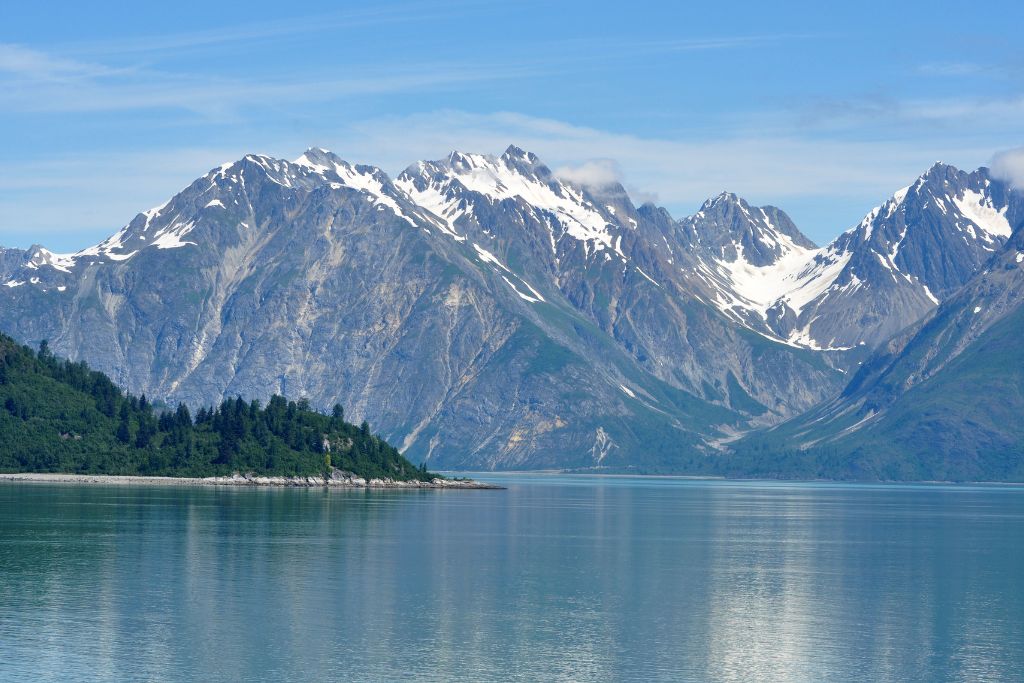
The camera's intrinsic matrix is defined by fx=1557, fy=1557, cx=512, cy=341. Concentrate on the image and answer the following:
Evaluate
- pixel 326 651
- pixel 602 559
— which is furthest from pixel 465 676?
pixel 602 559

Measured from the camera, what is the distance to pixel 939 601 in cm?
13438

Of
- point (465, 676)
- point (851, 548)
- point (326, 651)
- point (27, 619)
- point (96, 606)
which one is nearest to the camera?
point (465, 676)

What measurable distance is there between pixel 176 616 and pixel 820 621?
159 ft

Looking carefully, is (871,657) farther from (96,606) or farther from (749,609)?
(96,606)

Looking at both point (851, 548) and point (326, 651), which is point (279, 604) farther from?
point (851, 548)

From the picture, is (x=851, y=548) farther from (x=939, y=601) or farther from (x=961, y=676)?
(x=961, y=676)

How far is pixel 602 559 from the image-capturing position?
6658 inches

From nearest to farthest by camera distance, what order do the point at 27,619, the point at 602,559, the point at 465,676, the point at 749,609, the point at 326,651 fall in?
the point at 465,676, the point at 326,651, the point at 27,619, the point at 749,609, the point at 602,559

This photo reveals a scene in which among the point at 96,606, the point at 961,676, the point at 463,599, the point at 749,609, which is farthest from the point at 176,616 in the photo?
the point at 961,676

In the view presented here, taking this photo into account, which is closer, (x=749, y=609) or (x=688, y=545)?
(x=749, y=609)

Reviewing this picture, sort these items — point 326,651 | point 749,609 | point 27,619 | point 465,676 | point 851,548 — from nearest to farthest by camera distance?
1. point 465,676
2. point 326,651
3. point 27,619
4. point 749,609
5. point 851,548

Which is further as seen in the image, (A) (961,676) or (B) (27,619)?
(B) (27,619)

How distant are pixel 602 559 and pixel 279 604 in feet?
182

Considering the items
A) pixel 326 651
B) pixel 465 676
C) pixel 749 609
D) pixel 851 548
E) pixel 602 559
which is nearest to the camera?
pixel 465 676
